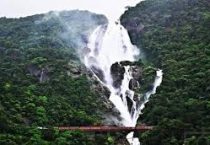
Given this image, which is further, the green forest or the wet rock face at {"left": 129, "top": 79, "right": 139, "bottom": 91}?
the wet rock face at {"left": 129, "top": 79, "right": 139, "bottom": 91}

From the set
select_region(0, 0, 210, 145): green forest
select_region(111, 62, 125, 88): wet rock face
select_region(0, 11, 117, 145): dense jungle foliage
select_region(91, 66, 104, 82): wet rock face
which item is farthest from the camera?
select_region(91, 66, 104, 82): wet rock face

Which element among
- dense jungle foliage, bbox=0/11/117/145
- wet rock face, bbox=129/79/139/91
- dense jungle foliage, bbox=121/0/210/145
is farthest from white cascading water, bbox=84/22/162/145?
dense jungle foliage, bbox=0/11/117/145

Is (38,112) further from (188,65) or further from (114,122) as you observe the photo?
(188,65)

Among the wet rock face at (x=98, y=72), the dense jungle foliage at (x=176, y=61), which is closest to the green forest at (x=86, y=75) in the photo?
the dense jungle foliage at (x=176, y=61)

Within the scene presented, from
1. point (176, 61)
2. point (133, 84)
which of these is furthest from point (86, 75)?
point (176, 61)

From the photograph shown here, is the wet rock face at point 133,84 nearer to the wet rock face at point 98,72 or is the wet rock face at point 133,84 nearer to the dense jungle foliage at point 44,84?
the wet rock face at point 98,72

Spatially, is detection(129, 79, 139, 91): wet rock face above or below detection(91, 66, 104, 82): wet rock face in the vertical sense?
below

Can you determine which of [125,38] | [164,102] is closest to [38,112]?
[164,102]

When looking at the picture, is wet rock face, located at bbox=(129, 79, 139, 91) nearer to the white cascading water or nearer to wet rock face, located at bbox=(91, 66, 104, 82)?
the white cascading water

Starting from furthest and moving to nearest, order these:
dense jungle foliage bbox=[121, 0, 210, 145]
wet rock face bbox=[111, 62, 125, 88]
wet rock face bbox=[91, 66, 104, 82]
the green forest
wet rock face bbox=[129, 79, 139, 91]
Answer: wet rock face bbox=[91, 66, 104, 82]
wet rock face bbox=[111, 62, 125, 88]
wet rock face bbox=[129, 79, 139, 91]
the green forest
dense jungle foliage bbox=[121, 0, 210, 145]
